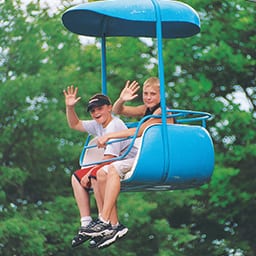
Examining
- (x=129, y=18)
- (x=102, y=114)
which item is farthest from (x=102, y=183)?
(x=129, y=18)

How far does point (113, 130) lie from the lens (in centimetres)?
754

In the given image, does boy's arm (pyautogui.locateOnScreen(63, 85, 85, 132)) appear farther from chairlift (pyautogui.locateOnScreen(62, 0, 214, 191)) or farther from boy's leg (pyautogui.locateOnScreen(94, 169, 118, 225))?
boy's leg (pyautogui.locateOnScreen(94, 169, 118, 225))

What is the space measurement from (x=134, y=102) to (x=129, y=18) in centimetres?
1124

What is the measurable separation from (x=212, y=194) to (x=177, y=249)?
4.39 feet

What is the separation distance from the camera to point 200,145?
762cm

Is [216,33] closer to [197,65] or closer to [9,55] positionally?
[197,65]

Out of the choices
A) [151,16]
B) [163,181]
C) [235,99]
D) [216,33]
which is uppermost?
[151,16]

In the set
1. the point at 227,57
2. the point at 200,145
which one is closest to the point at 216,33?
the point at 227,57

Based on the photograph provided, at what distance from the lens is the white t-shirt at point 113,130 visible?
7.51m

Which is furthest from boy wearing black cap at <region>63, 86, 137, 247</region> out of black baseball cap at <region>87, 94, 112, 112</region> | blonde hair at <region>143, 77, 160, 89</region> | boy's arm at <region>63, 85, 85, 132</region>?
blonde hair at <region>143, 77, 160, 89</region>

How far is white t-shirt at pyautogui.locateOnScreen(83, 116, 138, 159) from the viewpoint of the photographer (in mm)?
7512

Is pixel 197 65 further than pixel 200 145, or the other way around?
pixel 197 65

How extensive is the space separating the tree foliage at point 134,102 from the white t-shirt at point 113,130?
9.18 metres

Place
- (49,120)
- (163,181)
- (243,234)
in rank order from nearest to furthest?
(163,181) → (49,120) → (243,234)
